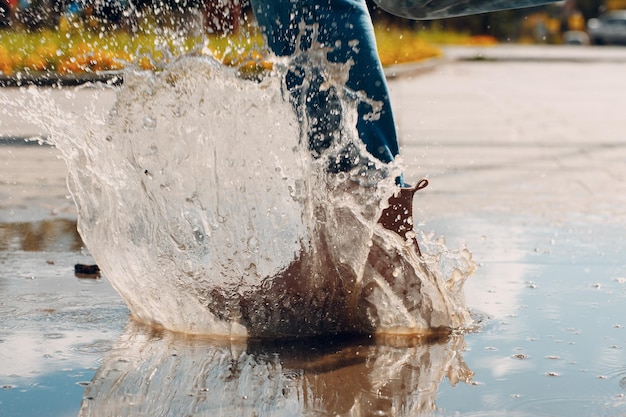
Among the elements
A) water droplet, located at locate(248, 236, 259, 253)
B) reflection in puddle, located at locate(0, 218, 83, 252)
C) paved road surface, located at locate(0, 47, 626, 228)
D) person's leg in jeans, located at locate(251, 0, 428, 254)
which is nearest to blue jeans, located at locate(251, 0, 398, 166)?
person's leg in jeans, located at locate(251, 0, 428, 254)

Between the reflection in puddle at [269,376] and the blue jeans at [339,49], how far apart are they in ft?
1.85

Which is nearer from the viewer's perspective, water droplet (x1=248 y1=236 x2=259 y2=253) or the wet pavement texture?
the wet pavement texture

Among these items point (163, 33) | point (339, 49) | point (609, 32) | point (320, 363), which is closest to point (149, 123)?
point (339, 49)

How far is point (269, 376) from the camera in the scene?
9.98 feet

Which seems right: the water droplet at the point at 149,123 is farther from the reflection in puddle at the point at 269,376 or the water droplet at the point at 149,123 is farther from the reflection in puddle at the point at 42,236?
the reflection in puddle at the point at 42,236

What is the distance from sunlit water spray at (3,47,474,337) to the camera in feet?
11.3

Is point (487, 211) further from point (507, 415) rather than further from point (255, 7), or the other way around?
point (507, 415)

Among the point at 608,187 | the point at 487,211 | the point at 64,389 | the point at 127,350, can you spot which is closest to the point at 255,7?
the point at 127,350

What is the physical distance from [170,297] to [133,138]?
45cm

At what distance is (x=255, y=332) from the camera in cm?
343

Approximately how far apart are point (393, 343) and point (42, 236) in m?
2.07

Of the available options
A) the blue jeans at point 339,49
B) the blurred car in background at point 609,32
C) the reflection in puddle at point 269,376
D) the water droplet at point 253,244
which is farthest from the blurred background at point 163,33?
the reflection in puddle at point 269,376

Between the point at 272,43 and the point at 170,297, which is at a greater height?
the point at 272,43

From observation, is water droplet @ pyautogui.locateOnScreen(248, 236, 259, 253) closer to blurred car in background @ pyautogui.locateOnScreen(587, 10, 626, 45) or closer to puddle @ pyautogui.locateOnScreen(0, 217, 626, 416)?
puddle @ pyautogui.locateOnScreen(0, 217, 626, 416)
